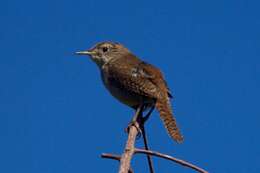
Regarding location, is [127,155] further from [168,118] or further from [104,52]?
[104,52]

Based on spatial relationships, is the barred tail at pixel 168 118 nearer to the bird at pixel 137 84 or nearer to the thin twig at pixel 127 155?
the bird at pixel 137 84

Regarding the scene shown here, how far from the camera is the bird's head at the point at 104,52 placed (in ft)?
22.0

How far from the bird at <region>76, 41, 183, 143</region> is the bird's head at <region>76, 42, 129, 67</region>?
84 mm

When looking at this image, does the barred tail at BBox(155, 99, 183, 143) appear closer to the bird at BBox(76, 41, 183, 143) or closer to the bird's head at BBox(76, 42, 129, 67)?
the bird at BBox(76, 41, 183, 143)

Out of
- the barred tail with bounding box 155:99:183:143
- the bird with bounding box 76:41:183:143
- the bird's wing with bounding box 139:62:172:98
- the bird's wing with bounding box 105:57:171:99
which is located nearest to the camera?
the barred tail with bounding box 155:99:183:143

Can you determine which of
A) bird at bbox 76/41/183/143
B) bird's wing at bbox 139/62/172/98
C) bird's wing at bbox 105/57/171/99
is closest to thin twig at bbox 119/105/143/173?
bird at bbox 76/41/183/143

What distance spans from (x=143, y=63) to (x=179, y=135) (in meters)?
1.91

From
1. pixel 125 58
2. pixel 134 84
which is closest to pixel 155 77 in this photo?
pixel 134 84

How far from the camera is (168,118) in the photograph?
4742 mm

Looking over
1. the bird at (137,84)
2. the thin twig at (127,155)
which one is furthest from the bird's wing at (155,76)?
the thin twig at (127,155)

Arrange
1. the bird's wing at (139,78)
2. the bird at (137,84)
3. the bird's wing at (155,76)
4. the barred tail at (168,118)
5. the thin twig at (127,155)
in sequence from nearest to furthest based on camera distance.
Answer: the thin twig at (127,155) → the barred tail at (168,118) → the bird at (137,84) → the bird's wing at (139,78) → the bird's wing at (155,76)

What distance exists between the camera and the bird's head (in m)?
6.69

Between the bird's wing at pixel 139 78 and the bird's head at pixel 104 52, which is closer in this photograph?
the bird's wing at pixel 139 78

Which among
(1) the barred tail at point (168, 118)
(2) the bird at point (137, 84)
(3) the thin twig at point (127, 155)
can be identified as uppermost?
(2) the bird at point (137, 84)
